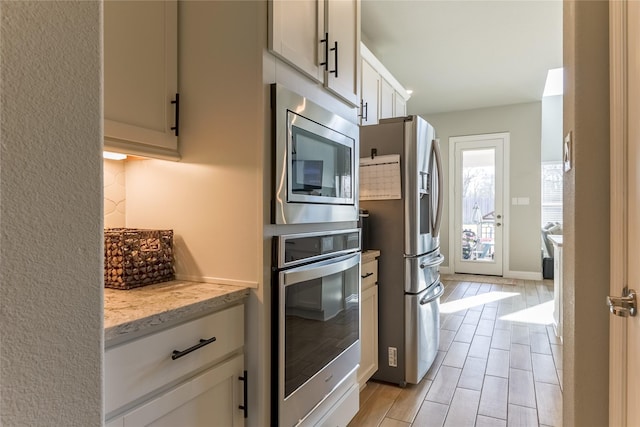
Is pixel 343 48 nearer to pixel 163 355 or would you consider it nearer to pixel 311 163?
pixel 311 163

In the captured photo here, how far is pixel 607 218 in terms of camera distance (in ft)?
3.64

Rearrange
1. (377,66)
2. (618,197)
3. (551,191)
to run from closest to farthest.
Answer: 1. (618,197)
2. (377,66)
3. (551,191)

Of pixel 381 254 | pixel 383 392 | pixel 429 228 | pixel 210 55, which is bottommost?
pixel 383 392

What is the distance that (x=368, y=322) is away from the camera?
229 cm

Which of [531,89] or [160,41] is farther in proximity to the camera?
[531,89]

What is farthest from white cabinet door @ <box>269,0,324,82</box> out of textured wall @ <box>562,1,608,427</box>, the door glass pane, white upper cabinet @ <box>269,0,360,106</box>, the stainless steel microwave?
the door glass pane

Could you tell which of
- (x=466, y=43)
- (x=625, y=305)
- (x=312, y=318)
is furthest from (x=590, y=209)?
(x=466, y=43)

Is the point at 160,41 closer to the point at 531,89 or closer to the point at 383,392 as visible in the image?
the point at 383,392

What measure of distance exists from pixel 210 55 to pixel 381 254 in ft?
5.15

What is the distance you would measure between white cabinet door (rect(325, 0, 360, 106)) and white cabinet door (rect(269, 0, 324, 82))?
0.27 feet

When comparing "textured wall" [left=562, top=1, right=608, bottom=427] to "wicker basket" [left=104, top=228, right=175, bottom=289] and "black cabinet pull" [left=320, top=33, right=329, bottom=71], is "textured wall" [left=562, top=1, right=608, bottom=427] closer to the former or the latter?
"black cabinet pull" [left=320, top=33, right=329, bottom=71]

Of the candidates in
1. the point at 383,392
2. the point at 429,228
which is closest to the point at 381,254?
the point at 429,228

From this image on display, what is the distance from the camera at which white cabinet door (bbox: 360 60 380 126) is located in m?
2.82

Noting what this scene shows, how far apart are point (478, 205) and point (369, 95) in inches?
158
